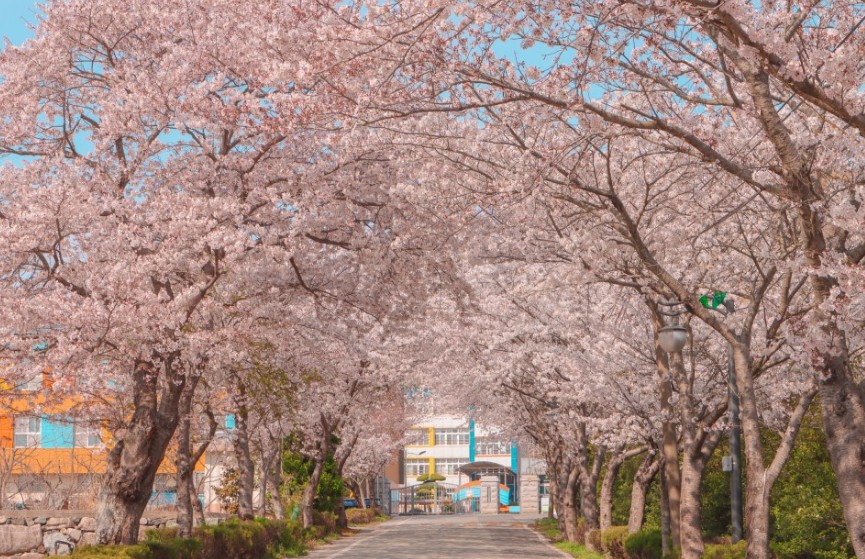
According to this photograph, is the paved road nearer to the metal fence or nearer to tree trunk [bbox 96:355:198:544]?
tree trunk [bbox 96:355:198:544]

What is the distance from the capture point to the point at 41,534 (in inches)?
763

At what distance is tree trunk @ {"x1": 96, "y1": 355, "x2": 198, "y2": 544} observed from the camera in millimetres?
14984

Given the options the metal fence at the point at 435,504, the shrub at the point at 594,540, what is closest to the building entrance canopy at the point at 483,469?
the metal fence at the point at 435,504

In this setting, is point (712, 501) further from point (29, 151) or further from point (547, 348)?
point (29, 151)

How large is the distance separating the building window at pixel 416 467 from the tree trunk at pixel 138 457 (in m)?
92.2

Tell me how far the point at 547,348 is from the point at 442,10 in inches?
657

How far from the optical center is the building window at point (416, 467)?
10633cm

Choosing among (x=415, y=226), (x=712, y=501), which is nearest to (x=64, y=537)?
(x=415, y=226)

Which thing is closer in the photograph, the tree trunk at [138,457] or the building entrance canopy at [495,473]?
the tree trunk at [138,457]

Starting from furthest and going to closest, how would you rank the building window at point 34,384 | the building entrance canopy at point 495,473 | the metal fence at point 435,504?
the building entrance canopy at point 495,473 < the metal fence at point 435,504 < the building window at point 34,384

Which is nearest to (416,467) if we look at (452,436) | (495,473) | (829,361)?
(452,436)

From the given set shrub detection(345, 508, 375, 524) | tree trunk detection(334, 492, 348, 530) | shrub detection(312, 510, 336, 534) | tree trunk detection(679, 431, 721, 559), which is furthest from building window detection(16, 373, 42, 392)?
shrub detection(345, 508, 375, 524)

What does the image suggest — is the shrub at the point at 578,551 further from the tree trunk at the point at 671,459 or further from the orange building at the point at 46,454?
the orange building at the point at 46,454

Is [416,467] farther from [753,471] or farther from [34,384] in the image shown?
[753,471]
